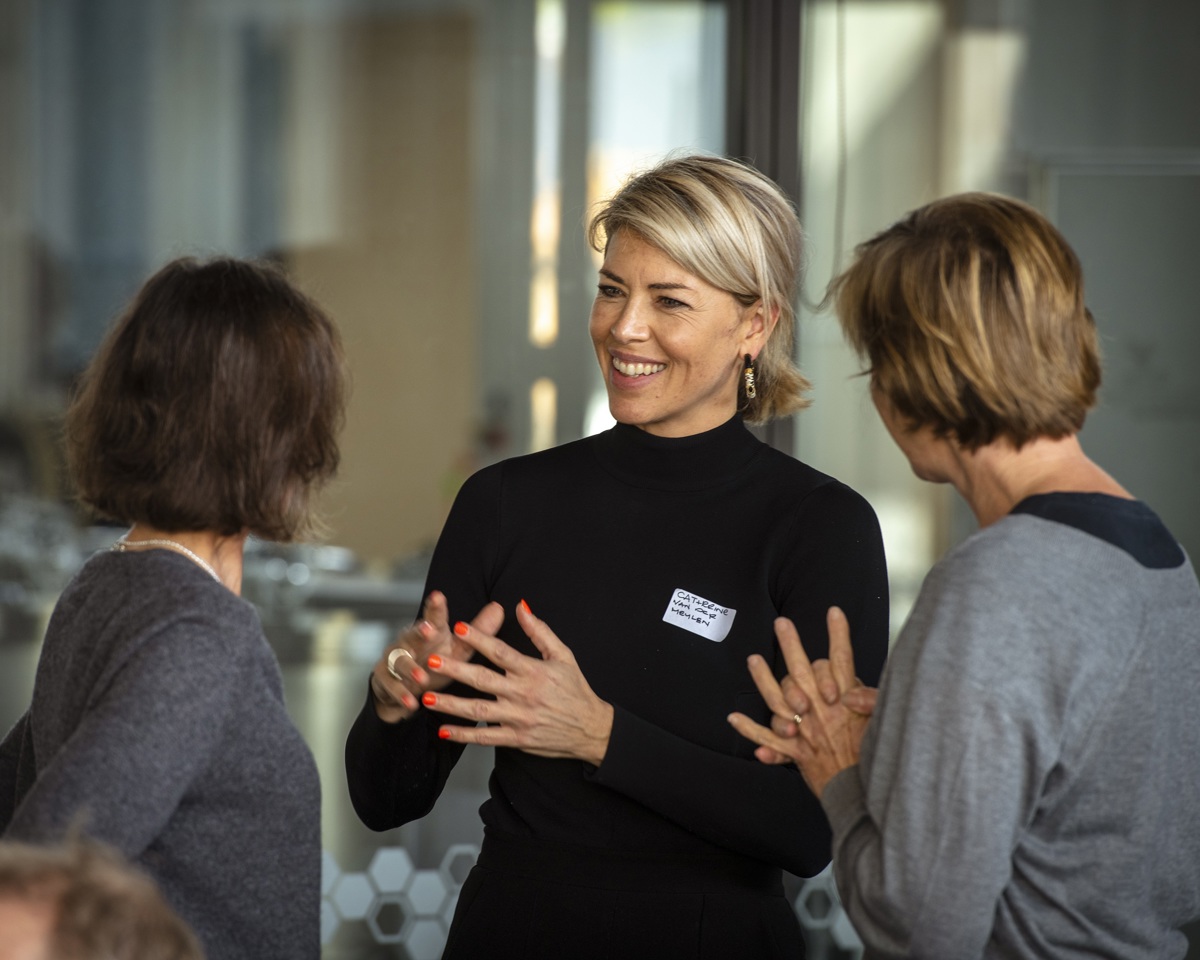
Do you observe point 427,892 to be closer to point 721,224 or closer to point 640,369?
point 640,369

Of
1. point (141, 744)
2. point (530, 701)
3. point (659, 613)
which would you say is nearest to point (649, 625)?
point (659, 613)

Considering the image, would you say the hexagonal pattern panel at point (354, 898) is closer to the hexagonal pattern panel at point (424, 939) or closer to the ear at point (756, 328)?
the hexagonal pattern panel at point (424, 939)

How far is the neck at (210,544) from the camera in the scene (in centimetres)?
141

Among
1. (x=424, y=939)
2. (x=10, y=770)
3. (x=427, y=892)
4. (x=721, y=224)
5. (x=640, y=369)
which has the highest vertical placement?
(x=721, y=224)

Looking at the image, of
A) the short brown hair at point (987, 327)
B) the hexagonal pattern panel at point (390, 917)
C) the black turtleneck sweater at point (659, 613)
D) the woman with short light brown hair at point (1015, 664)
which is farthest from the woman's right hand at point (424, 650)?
the hexagonal pattern panel at point (390, 917)

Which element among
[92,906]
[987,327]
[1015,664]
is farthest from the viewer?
[987,327]

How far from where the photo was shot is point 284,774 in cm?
136

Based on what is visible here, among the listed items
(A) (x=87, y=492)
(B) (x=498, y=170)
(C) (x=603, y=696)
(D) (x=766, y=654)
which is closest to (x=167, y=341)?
(A) (x=87, y=492)

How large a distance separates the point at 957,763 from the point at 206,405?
33.0 inches

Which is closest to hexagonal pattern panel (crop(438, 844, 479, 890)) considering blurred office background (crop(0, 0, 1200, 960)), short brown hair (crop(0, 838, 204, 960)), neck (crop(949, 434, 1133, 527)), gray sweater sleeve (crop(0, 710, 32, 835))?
blurred office background (crop(0, 0, 1200, 960))

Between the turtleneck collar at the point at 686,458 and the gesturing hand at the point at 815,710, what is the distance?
41 centimetres

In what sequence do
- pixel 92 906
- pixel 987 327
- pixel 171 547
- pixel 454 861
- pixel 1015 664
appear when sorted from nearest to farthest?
1. pixel 92 906
2. pixel 1015 664
3. pixel 987 327
4. pixel 171 547
5. pixel 454 861

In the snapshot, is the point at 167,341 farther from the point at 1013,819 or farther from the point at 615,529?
the point at 1013,819

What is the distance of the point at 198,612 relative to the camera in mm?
1286
